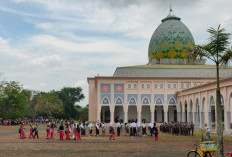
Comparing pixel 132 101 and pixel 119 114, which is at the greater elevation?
pixel 132 101

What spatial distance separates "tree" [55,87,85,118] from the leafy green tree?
26788 mm

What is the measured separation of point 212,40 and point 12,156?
37.7ft

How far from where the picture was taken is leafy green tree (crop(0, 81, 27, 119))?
189ft

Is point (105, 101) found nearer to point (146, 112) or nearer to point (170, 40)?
point (146, 112)

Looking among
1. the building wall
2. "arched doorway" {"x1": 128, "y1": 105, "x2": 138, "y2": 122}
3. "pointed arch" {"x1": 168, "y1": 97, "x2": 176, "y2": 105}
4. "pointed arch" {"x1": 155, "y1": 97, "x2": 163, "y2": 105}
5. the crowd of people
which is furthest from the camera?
"arched doorway" {"x1": 128, "y1": 105, "x2": 138, "y2": 122}

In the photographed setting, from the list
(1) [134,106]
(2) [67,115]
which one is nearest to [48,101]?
(2) [67,115]

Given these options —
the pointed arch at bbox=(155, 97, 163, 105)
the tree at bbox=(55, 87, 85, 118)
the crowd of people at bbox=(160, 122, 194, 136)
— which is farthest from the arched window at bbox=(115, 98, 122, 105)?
the tree at bbox=(55, 87, 85, 118)

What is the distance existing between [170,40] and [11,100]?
33.4 metres

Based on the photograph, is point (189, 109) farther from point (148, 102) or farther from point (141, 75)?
point (141, 75)

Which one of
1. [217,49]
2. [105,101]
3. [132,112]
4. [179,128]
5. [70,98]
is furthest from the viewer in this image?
[70,98]

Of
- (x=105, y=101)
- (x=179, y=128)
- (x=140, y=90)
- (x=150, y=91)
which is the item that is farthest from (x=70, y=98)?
(x=179, y=128)

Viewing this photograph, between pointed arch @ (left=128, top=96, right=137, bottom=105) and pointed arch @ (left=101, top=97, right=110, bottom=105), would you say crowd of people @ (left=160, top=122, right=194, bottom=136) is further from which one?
pointed arch @ (left=101, top=97, right=110, bottom=105)

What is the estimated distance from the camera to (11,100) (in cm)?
5766

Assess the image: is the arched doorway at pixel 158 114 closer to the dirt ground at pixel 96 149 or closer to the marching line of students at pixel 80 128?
the marching line of students at pixel 80 128
